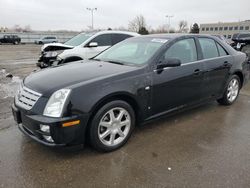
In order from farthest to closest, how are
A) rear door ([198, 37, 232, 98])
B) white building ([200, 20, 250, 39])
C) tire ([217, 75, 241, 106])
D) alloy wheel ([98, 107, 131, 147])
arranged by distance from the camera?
white building ([200, 20, 250, 39]), tire ([217, 75, 241, 106]), rear door ([198, 37, 232, 98]), alloy wheel ([98, 107, 131, 147])

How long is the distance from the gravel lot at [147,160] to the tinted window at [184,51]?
114 cm

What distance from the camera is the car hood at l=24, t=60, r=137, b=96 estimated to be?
2.89 metres

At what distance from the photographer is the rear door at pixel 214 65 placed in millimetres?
4277

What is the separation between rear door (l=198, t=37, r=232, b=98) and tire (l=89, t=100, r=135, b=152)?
178 centimetres

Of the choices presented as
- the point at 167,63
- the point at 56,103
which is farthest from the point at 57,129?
the point at 167,63

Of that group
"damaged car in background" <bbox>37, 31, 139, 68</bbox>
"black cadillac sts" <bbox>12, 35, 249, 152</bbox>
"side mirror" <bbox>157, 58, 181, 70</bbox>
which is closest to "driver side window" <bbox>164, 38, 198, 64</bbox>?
"black cadillac sts" <bbox>12, 35, 249, 152</bbox>

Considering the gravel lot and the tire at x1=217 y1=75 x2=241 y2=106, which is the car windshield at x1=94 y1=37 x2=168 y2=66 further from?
the tire at x1=217 y1=75 x2=241 y2=106

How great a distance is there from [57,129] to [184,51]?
2.51m

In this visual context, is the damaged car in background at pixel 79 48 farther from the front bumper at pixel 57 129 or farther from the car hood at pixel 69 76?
the front bumper at pixel 57 129

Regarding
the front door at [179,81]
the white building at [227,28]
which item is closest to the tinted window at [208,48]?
the front door at [179,81]

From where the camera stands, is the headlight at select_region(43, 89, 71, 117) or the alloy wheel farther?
the alloy wheel

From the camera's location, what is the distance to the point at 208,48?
445 cm

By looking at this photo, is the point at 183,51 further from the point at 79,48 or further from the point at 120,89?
the point at 79,48

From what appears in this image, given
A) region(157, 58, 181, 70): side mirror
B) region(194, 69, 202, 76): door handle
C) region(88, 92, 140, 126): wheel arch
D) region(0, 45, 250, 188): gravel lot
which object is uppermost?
region(157, 58, 181, 70): side mirror
